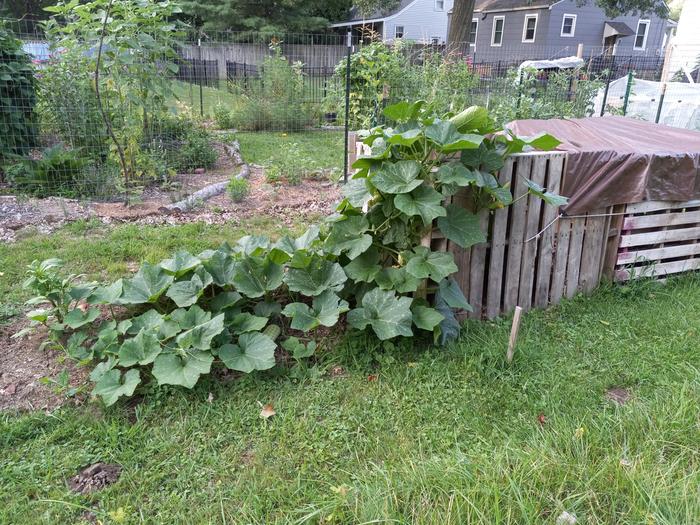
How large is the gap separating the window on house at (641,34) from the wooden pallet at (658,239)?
3209 centimetres

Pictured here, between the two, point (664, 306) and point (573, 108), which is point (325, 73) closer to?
point (573, 108)

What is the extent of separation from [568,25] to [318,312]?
103 ft

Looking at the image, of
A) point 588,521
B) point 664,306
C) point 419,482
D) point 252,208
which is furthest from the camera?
point 252,208

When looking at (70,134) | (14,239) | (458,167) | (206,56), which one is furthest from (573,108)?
(206,56)

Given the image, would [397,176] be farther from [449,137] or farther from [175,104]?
[175,104]

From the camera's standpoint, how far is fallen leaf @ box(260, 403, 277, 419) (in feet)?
8.73

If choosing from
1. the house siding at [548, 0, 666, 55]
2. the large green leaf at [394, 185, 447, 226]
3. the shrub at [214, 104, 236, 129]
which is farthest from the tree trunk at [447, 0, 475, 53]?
the large green leaf at [394, 185, 447, 226]

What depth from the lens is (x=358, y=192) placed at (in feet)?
10.5

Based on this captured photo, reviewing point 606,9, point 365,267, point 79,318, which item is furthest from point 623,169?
point 606,9

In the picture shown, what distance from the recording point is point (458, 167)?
2924 millimetres

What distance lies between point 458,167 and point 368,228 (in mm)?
629

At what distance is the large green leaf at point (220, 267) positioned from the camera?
10.6ft

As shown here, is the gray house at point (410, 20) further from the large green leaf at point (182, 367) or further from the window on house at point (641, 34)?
the large green leaf at point (182, 367)

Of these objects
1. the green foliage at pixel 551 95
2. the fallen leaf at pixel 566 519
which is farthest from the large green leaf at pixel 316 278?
the green foliage at pixel 551 95
